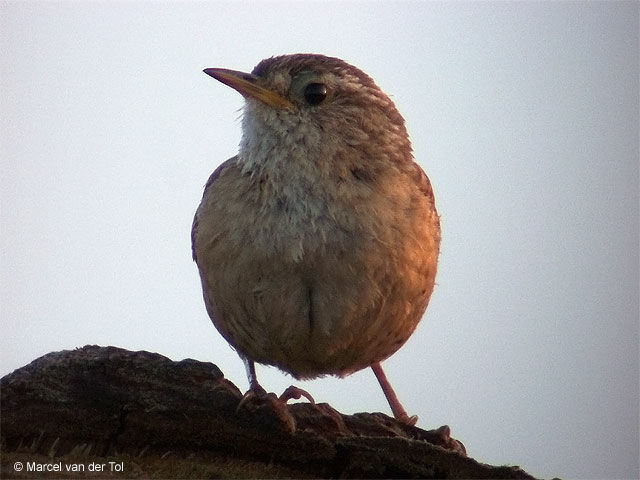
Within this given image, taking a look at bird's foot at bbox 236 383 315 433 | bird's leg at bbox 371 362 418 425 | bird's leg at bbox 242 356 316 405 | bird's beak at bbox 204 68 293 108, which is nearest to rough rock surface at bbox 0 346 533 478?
bird's foot at bbox 236 383 315 433

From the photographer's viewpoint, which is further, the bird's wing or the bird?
the bird's wing

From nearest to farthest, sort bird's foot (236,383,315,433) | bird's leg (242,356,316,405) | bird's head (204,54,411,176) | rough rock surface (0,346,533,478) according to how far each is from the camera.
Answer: rough rock surface (0,346,533,478) < bird's foot (236,383,315,433) < bird's leg (242,356,316,405) < bird's head (204,54,411,176)

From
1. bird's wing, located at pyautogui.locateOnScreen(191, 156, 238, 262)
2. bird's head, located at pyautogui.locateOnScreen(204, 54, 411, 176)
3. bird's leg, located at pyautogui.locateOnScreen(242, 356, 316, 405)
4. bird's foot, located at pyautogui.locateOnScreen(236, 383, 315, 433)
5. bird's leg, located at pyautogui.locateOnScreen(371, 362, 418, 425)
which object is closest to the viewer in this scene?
bird's foot, located at pyautogui.locateOnScreen(236, 383, 315, 433)

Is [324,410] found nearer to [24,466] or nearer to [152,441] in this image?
[152,441]

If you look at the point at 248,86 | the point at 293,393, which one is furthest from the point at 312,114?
the point at 293,393

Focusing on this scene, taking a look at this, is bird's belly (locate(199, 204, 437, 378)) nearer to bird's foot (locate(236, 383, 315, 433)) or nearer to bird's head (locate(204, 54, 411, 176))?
bird's head (locate(204, 54, 411, 176))

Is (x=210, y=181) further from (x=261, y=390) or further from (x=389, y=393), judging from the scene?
(x=389, y=393)

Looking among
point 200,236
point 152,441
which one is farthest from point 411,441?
point 200,236

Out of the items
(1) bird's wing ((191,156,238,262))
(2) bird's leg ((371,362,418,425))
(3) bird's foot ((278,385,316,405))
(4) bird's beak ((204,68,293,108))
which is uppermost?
(4) bird's beak ((204,68,293,108))
